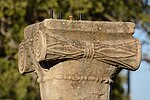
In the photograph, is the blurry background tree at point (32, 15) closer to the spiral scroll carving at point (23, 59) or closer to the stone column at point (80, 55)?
the spiral scroll carving at point (23, 59)

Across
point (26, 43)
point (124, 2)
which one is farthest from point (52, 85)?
point (124, 2)

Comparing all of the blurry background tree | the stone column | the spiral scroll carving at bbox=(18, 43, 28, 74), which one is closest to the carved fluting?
the stone column

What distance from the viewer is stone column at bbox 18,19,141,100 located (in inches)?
286

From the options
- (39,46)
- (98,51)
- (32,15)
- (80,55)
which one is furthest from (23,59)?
(32,15)

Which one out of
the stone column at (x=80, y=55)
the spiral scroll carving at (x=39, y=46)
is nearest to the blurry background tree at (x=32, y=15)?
the stone column at (x=80, y=55)

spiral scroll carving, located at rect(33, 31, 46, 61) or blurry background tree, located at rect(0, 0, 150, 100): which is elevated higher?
spiral scroll carving, located at rect(33, 31, 46, 61)

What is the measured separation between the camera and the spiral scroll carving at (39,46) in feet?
23.6

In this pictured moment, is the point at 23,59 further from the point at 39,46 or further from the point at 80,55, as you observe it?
the point at 80,55

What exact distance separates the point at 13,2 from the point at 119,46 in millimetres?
14782

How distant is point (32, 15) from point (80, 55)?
16504mm

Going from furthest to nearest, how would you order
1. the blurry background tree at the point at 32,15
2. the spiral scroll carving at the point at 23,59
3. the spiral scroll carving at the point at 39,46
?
the blurry background tree at the point at 32,15 → the spiral scroll carving at the point at 23,59 → the spiral scroll carving at the point at 39,46

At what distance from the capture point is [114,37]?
7.52 metres

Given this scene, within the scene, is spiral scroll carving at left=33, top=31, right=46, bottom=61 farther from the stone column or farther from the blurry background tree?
the blurry background tree

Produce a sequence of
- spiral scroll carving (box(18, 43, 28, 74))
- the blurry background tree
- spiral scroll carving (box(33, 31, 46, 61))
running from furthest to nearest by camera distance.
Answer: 1. the blurry background tree
2. spiral scroll carving (box(18, 43, 28, 74))
3. spiral scroll carving (box(33, 31, 46, 61))
